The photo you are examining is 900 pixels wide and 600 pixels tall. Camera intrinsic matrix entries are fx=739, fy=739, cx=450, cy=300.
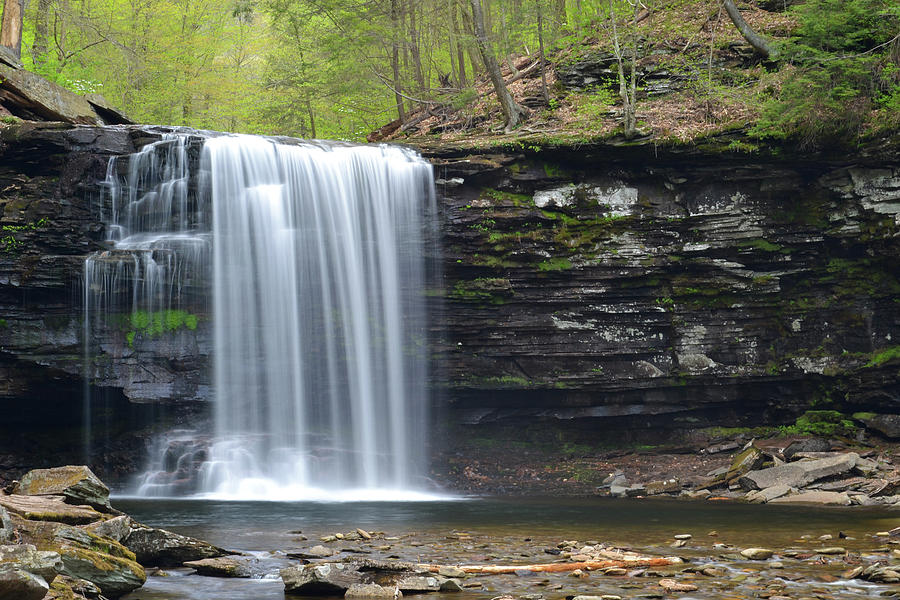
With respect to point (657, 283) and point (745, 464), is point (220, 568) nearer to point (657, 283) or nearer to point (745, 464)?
point (745, 464)

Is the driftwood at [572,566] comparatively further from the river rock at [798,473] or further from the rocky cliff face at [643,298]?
the rocky cliff face at [643,298]

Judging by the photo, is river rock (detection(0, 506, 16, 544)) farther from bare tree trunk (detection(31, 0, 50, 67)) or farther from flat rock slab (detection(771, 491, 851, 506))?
bare tree trunk (detection(31, 0, 50, 67))

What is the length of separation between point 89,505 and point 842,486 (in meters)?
12.9

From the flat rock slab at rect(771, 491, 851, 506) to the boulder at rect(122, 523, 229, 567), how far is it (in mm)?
10568

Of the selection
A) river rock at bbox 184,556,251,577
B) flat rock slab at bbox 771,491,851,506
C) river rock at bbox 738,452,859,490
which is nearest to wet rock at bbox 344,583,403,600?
river rock at bbox 184,556,251,577

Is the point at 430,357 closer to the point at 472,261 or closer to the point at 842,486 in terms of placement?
the point at 472,261

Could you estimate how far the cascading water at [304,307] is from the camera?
17812 millimetres

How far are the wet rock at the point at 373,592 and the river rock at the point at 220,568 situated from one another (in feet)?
5.32

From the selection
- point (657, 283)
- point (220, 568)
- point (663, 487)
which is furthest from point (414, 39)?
point (220, 568)

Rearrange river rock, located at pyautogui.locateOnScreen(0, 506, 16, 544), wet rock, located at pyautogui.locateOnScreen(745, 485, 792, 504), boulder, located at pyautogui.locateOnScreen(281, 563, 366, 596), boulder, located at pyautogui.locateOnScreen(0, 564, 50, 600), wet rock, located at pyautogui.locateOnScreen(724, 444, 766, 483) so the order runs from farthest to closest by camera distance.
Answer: wet rock, located at pyautogui.locateOnScreen(724, 444, 766, 483), wet rock, located at pyautogui.locateOnScreen(745, 485, 792, 504), boulder, located at pyautogui.locateOnScreen(281, 563, 366, 596), river rock, located at pyautogui.locateOnScreen(0, 506, 16, 544), boulder, located at pyautogui.locateOnScreen(0, 564, 50, 600)

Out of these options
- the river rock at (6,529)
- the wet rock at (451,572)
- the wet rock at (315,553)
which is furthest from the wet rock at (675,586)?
the river rock at (6,529)

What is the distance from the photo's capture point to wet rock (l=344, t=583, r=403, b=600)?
260 inches

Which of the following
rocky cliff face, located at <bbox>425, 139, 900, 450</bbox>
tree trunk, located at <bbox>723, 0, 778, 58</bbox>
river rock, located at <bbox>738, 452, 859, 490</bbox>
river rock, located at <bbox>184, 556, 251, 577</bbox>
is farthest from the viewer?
tree trunk, located at <bbox>723, 0, 778, 58</bbox>

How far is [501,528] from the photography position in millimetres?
11266
